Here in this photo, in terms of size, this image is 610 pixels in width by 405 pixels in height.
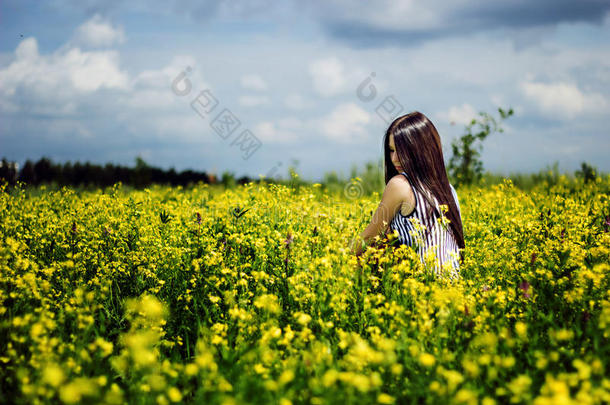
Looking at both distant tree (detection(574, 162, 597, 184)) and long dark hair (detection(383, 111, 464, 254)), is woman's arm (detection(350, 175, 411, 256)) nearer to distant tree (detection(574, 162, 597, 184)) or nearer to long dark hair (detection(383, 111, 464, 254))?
long dark hair (detection(383, 111, 464, 254))

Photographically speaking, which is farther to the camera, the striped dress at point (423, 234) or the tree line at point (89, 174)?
the tree line at point (89, 174)

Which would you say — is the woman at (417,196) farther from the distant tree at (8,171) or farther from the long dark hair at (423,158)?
the distant tree at (8,171)

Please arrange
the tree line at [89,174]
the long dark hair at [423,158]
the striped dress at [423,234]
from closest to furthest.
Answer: the striped dress at [423,234]
the long dark hair at [423,158]
the tree line at [89,174]


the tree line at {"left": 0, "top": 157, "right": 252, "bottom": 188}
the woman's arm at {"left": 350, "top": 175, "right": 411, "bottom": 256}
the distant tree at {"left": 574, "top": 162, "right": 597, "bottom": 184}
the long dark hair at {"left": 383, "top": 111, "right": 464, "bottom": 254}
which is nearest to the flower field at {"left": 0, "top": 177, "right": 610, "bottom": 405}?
the woman's arm at {"left": 350, "top": 175, "right": 411, "bottom": 256}

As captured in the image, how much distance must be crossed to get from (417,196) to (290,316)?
1.58m

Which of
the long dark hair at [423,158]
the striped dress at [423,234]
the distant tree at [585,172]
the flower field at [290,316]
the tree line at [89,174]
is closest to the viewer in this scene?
the flower field at [290,316]

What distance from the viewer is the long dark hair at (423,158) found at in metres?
3.99

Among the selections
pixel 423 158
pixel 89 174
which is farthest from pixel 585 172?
pixel 89 174

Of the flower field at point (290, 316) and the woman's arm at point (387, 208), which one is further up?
the woman's arm at point (387, 208)

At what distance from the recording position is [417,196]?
3936 millimetres

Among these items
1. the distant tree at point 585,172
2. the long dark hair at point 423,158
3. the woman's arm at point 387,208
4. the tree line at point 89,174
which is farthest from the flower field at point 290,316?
the tree line at point 89,174

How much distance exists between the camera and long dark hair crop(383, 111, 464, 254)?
13.1 ft

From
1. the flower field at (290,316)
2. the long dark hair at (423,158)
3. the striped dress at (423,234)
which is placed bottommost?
the flower field at (290,316)

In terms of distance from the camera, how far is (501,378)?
2.54 meters
